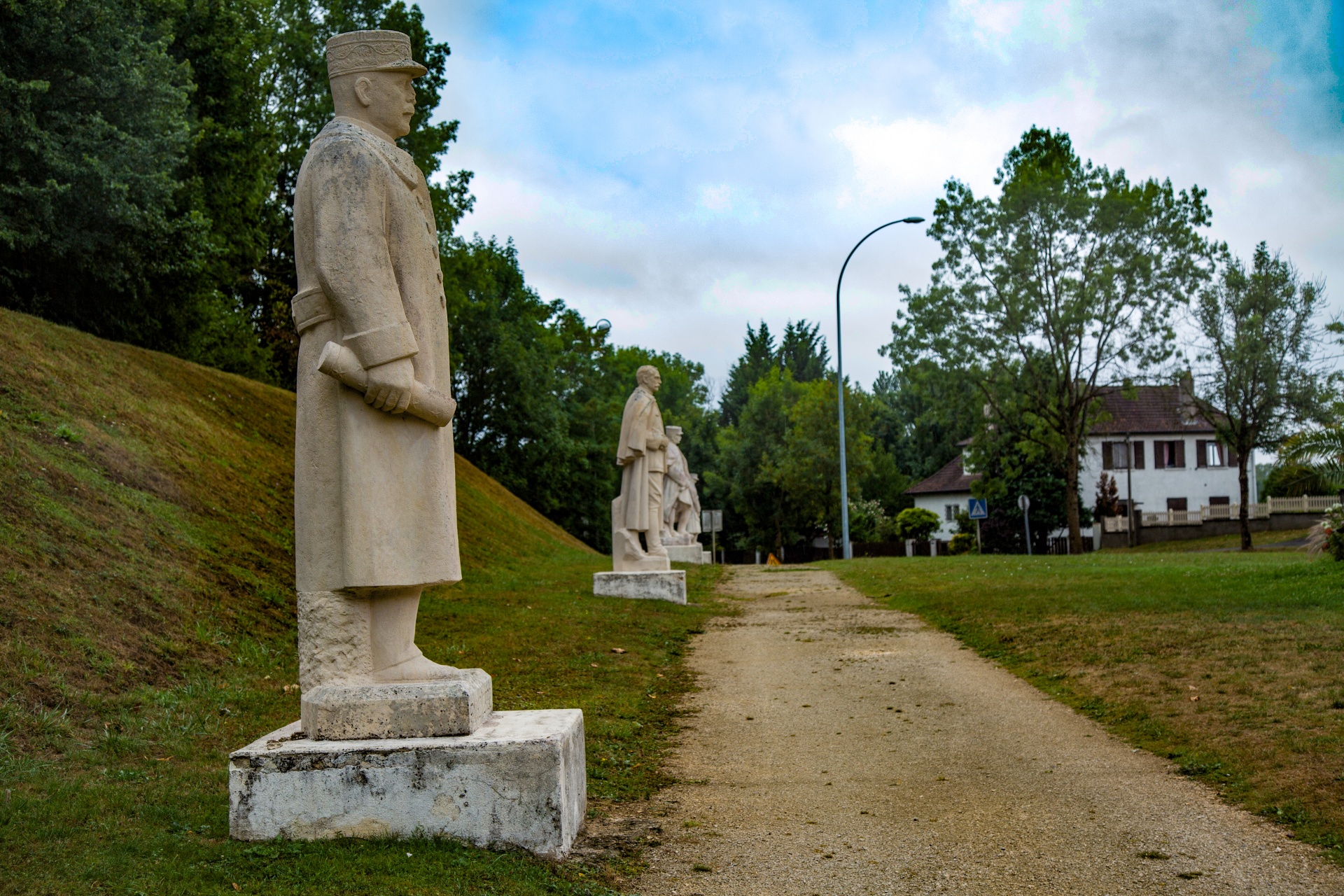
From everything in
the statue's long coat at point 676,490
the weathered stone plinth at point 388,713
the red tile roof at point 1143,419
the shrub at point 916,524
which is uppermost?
the red tile roof at point 1143,419

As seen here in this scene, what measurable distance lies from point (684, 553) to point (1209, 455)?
46.5 metres

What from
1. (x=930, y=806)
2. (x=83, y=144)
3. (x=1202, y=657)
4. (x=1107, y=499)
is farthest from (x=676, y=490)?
(x=1107, y=499)

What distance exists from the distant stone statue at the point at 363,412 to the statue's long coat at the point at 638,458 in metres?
11.2

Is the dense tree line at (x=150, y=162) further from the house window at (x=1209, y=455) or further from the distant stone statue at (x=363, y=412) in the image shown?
the house window at (x=1209, y=455)

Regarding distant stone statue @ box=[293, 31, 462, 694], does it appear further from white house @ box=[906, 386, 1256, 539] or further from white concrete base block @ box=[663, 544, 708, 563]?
white house @ box=[906, 386, 1256, 539]

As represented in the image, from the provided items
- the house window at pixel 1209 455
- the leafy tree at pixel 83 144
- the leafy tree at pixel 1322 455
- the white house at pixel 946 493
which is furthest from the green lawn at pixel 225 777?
the house window at pixel 1209 455

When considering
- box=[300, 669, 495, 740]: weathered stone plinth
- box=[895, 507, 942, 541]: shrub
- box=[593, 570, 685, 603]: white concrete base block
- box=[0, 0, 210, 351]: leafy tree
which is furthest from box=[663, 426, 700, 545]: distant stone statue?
box=[895, 507, 942, 541]: shrub

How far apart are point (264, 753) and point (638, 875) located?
62.8 inches

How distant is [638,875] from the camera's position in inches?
181

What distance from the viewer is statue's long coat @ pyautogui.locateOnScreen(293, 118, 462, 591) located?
4.72m

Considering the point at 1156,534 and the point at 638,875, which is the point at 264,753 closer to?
the point at 638,875

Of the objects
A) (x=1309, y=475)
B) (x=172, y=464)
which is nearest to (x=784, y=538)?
(x=1309, y=475)

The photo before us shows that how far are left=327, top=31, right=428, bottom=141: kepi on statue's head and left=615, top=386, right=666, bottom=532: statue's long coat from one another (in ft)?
36.3

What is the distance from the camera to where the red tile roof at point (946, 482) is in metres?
66.5
